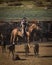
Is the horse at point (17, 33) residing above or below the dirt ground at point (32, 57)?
above

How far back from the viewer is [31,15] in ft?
30.3

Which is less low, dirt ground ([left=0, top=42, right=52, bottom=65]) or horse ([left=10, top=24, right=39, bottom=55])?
horse ([left=10, top=24, right=39, bottom=55])

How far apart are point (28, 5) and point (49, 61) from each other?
5.85 feet

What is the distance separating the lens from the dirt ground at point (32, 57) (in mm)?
9195

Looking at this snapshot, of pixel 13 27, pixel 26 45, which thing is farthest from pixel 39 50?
pixel 13 27

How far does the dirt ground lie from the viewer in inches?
362

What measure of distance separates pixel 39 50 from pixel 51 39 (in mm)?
485

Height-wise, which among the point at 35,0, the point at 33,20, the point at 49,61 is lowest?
the point at 49,61

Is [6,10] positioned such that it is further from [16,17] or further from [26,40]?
[26,40]

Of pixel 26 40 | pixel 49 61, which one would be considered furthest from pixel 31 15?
pixel 49 61

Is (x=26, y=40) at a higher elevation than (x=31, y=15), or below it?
below

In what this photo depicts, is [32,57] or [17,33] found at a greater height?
[17,33]

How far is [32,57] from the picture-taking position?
30.3 ft

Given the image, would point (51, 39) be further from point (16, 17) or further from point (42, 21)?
point (16, 17)
